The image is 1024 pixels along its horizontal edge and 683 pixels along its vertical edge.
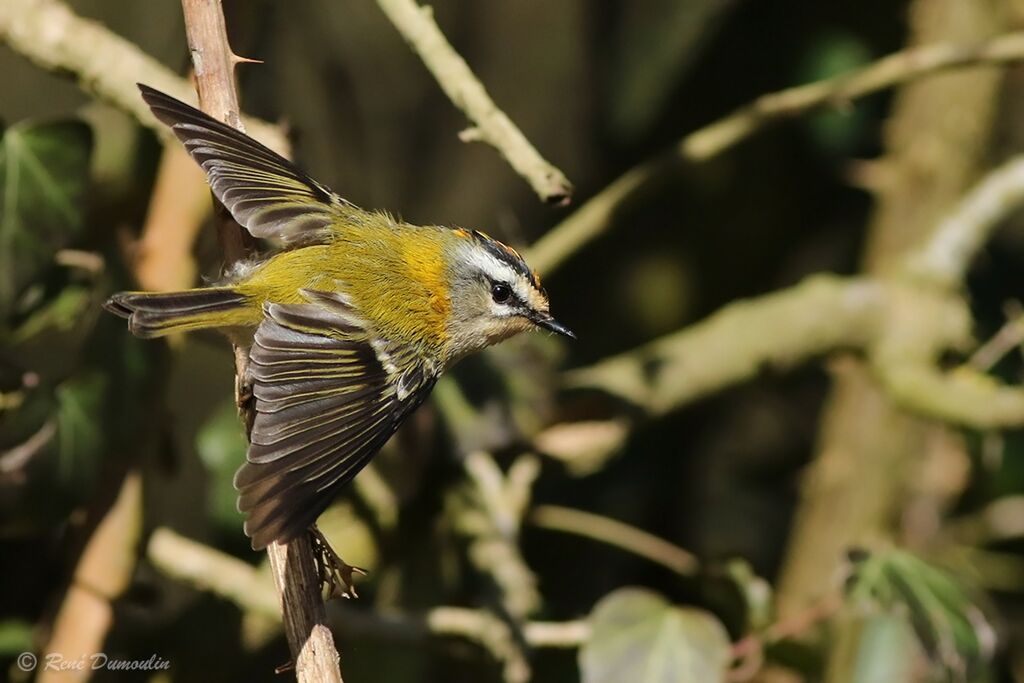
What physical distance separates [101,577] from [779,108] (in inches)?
50.5

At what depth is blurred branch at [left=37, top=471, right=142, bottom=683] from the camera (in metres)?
1.92

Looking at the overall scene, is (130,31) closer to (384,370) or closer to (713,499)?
(384,370)

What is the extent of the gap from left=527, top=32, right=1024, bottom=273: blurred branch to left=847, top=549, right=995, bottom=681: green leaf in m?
0.69

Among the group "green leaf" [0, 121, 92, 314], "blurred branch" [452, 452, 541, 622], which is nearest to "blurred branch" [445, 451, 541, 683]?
"blurred branch" [452, 452, 541, 622]

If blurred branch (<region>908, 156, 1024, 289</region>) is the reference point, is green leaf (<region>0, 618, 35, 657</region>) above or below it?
below

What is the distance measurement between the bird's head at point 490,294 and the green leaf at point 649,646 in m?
0.44

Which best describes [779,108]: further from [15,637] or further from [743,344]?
[15,637]

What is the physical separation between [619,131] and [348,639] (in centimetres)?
150

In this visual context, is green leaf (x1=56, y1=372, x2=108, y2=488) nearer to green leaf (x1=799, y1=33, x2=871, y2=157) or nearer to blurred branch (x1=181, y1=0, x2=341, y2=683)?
blurred branch (x1=181, y1=0, x2=341, y2=683)

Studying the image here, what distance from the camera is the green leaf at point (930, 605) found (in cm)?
204

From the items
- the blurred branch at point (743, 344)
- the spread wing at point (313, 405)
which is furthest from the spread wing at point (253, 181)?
the blurred branch at point (743, 344)

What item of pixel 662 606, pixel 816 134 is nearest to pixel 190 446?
pixel 662 606

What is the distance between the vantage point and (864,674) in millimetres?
2381

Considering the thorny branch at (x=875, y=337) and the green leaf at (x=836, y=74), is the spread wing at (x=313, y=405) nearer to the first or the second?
the thorny branch at (x=875, y=337)
